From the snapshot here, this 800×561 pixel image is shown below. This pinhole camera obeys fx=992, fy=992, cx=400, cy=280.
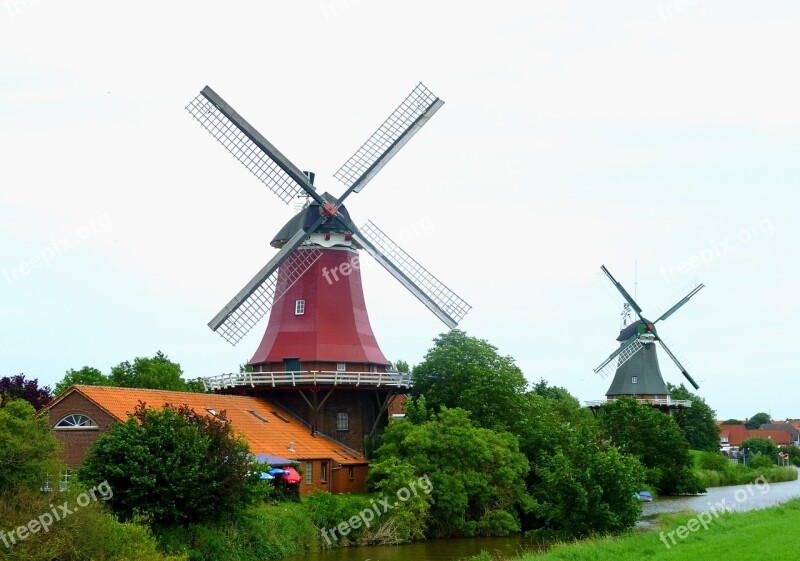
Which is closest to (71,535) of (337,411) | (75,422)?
(75,422)

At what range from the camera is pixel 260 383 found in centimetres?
3681

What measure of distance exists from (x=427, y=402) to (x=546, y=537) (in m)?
10.5

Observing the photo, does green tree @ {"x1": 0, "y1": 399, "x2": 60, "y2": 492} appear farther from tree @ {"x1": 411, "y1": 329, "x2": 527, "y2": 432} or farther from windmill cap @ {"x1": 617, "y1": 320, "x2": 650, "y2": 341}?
windmill cap @ {"x1": 617, "y1": 320, "x2": 650, "y2": 341}

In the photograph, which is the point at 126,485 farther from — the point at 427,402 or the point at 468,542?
the point at 427,402

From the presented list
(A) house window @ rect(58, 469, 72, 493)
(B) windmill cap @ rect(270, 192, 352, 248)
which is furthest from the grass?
(A) house window @ rect(58, 469, 72, 493)

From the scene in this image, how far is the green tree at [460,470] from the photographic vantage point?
106 ft

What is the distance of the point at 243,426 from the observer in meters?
32.6

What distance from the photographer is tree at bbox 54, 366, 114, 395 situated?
41.7m

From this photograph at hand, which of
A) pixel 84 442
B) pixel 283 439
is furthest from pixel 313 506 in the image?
pixel 84 442

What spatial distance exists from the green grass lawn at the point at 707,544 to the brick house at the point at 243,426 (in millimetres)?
10344

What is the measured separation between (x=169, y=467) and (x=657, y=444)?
34225mm

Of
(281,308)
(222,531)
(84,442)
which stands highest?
(281,308)

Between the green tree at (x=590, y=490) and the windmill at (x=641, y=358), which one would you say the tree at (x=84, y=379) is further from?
the windmill at (x=641, y=358)

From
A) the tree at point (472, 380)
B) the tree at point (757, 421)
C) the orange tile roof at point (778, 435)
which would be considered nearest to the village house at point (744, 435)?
the orange tile roof at point (778, 435)
